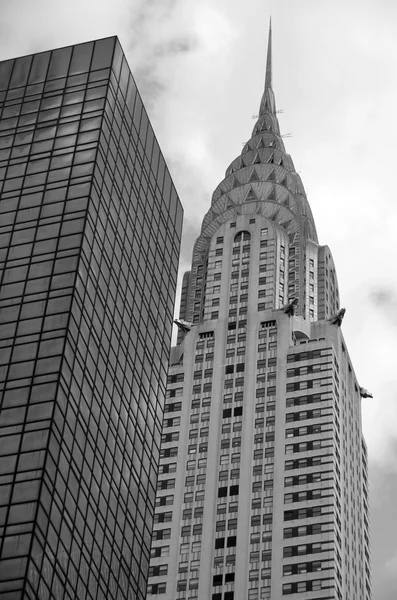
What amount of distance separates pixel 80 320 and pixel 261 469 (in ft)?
273

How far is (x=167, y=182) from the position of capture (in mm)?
134000

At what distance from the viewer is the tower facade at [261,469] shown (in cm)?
16838

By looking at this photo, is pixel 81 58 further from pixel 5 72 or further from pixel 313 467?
pixel 313 467

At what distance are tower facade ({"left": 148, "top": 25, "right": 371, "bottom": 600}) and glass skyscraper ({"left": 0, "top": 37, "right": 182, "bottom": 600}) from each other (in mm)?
54753

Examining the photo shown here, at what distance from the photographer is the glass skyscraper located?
8819 cm

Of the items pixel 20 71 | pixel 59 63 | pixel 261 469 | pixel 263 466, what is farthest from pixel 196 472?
pixel 59 63

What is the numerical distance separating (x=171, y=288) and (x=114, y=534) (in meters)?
34.2

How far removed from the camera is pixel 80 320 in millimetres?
100188

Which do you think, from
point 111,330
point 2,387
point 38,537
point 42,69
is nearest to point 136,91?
point 42,69

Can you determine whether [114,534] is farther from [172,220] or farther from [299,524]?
[299,524]

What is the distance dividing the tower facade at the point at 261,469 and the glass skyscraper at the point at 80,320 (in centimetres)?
5475

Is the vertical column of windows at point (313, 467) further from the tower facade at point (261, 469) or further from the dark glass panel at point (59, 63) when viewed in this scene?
the dark glass panel at point (59, 63)

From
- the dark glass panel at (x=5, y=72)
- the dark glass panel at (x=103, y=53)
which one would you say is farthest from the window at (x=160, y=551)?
the dark glass panel at (x=103, y=53)

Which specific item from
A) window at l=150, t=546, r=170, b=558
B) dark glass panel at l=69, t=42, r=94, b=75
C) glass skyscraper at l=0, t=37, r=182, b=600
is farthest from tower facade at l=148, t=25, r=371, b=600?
dark glass panel at l=69, t=42, r=94, b=75
